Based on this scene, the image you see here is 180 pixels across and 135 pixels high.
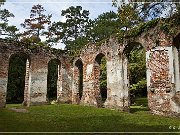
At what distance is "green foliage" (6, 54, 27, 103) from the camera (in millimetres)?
24000

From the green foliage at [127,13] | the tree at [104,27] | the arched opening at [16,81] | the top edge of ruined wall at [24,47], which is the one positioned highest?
the tree at [104,27]

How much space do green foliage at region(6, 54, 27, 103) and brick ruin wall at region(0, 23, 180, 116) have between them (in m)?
6.43

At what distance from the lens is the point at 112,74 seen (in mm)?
15570

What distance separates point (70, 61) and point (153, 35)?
966cm

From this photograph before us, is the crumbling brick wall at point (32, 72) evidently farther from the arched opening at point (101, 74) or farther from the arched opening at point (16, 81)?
the arched opening at point (16, 81)

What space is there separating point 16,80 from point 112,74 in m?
12.8

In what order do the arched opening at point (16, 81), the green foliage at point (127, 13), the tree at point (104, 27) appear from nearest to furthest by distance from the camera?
the green foliage at point (127, 13) < the arched opening at point (16, 81) < the tree at point (104, 27)

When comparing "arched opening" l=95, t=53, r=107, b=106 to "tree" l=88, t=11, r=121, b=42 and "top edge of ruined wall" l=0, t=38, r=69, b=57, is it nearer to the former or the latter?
"top edge of ruined wall" l=0, t=38, r=69, b=57

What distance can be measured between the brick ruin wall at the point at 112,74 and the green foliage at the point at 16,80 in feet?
21.1

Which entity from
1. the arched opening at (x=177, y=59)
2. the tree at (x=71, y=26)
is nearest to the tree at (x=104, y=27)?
the tree at (x=71, y=26)

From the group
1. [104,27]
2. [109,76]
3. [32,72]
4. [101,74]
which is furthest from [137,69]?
[104,27]

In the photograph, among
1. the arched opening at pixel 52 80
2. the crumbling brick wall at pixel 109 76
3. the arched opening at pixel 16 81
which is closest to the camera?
the crumbling brick wall at pixel 109 76

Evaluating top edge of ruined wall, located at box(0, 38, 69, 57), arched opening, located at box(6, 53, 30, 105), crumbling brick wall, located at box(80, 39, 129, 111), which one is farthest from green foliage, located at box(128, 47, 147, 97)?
arched opening, located at box(6, 53, 30, 105)

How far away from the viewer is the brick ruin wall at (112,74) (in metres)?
12.0
